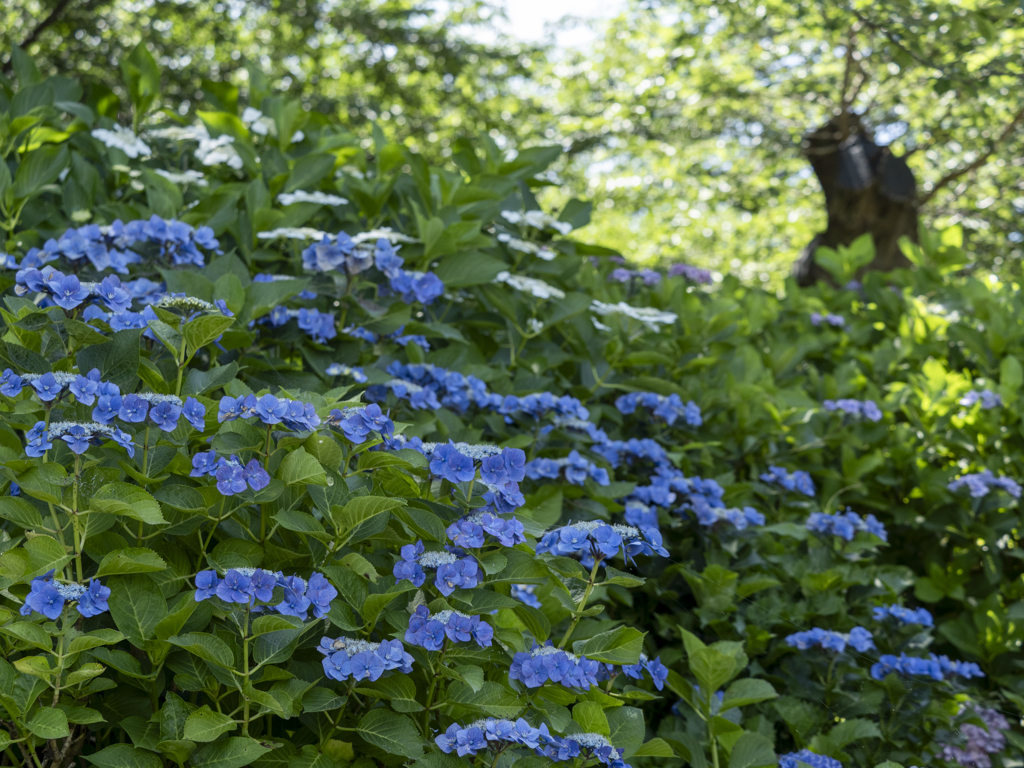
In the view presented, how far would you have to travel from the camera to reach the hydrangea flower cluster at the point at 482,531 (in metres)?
1.31

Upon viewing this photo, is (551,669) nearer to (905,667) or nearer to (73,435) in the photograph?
(73,435)

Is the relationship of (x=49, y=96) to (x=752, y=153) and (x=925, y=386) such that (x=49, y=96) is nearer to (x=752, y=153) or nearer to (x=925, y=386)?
(x=925, y=386)

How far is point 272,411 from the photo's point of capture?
1311 millimetres

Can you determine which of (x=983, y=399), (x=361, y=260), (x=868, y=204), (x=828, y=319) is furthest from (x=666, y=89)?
(x=361, y=260)

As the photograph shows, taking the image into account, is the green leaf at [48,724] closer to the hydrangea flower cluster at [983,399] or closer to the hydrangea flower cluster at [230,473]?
the hydrangea flower cluster at [230,473]

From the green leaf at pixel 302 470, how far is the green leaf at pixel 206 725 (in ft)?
1.10

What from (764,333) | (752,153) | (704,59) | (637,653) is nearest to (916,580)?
(764,333)

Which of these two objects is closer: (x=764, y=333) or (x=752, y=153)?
(x=764, y=333)

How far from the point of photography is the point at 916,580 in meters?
2.82

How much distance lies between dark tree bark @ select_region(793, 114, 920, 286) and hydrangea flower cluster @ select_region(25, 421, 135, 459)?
22.1 ft

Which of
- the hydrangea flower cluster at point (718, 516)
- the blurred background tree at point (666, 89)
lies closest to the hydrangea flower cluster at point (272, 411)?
the hydrangea flower cluster at point (718, 516)

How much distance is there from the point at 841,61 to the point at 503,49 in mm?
4358

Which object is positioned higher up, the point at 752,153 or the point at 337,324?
the point at 337,324

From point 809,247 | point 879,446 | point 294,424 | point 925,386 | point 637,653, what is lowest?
point 809,247
